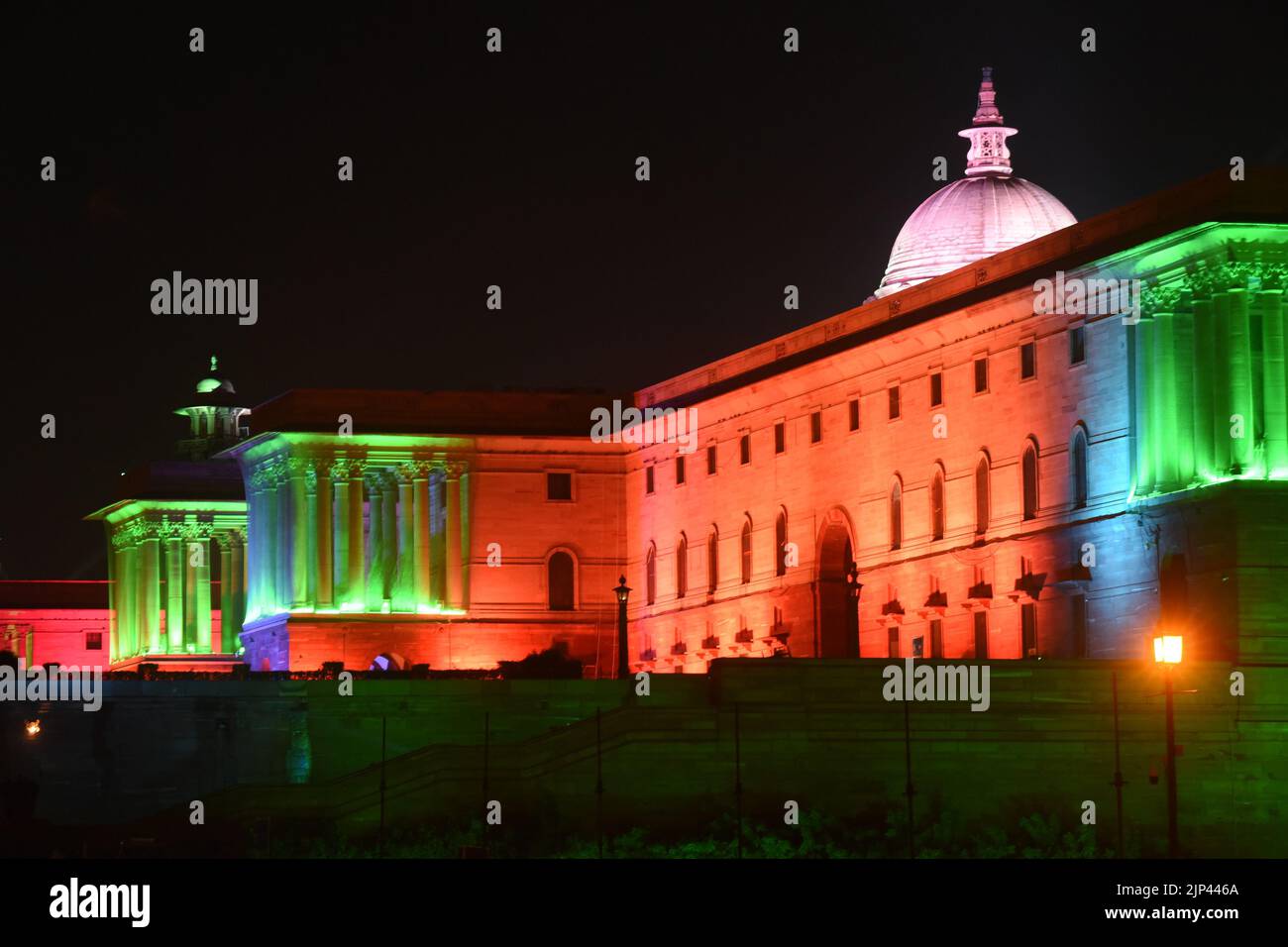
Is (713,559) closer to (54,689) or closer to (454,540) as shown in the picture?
(454,540)

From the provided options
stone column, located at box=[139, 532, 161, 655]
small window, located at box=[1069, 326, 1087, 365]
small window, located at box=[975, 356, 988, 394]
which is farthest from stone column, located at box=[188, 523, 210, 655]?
small window, located at box=[1069, 326, 1087, 365]

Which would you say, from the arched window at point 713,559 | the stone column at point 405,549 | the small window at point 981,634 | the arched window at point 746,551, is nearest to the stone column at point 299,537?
the stone column at point 405,549

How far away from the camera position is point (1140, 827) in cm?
9400

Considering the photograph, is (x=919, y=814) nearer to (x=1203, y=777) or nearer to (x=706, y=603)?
(x=1203, y=777)

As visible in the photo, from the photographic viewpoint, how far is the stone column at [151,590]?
6344 inches

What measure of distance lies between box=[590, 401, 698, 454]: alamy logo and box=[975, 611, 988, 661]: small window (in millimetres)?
22697

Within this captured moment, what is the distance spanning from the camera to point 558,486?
13725 cm

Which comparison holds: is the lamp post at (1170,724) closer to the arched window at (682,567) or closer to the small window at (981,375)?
the small window at (981,375)

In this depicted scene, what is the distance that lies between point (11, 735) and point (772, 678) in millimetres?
21024

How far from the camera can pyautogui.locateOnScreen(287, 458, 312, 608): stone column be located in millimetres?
135375

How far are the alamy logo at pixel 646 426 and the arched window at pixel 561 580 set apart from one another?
4.39 meters

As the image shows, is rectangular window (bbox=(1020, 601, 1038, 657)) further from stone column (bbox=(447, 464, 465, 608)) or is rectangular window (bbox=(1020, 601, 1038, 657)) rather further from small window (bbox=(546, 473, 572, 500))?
stone column (bbox=(447, 464, 465, 608))

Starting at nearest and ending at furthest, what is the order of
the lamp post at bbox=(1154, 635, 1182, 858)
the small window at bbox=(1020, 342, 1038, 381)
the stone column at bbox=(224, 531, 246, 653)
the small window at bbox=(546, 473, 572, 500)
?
the lamp post at bbox=(1154, 635, 1182, 858) < the small window at bbox=(1020, 342, 1038, 381) < the small window at bbox=(546, 473, 572, 500) < the stone column at bbox=(224, 531, 246, 653)
